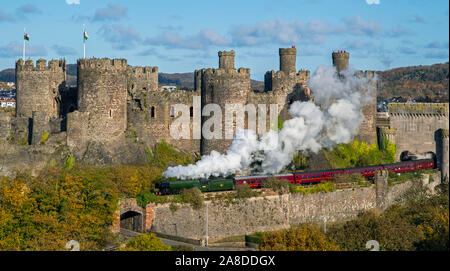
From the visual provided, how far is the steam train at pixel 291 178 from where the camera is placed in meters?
50.7

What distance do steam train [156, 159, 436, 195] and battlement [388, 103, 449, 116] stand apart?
11.7 ft

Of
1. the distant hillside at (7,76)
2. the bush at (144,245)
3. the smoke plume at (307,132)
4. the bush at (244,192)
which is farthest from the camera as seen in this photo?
the distant hillside at (7,76)

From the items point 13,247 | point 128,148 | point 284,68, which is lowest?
point 13,247

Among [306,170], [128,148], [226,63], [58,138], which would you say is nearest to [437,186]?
[306,170]

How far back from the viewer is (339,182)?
55969mm

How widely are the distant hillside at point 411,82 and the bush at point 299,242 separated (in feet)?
73.8

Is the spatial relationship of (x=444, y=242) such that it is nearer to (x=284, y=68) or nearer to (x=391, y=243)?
(x=391, y=243)

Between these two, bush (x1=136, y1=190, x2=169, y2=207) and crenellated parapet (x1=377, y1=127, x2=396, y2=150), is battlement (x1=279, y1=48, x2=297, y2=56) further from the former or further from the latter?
bush (x1=136, y1=190, x2=169, y2=207)

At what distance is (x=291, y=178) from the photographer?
2151 inches

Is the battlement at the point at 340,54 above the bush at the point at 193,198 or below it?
above

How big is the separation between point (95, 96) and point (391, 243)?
1977cm

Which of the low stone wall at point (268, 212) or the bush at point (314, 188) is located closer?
the low stone wall at point (268, 212)

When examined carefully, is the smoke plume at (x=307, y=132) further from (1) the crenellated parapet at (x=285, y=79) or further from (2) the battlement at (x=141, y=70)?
(2) the battlement at (x=141, y=70)

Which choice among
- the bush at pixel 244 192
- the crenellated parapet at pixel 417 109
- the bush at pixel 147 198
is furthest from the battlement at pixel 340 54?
the bush at pixel 147 198
